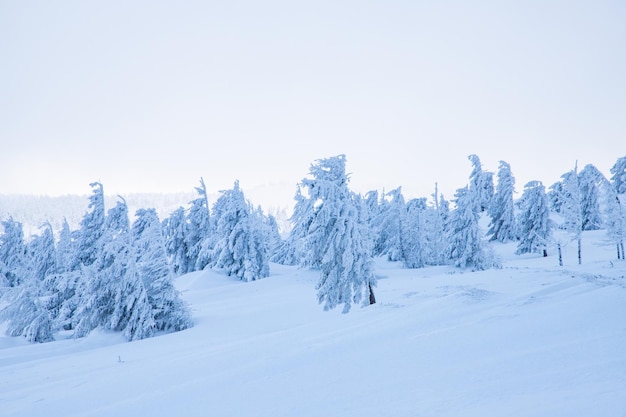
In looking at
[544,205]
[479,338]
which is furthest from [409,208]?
[479,338]

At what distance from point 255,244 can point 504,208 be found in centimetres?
3776

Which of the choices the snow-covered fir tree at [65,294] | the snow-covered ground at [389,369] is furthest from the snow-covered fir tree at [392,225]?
the snow-covered ground at [389,369]

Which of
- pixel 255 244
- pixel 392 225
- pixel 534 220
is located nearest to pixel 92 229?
pixel 255 244

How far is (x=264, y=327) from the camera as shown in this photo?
18688 mm

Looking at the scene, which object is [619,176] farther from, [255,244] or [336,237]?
[336,237]

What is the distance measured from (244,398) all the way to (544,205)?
45.7 m

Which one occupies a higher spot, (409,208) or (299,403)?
(409,208)

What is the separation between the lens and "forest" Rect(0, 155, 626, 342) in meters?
19.0

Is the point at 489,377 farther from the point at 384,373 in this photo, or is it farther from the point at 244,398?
the point at 244,398

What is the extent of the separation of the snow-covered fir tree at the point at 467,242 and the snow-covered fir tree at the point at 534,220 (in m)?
7.74

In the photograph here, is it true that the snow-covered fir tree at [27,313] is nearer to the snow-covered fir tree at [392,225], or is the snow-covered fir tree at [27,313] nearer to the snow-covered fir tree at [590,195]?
the snow-covered fir tree at [392,225]

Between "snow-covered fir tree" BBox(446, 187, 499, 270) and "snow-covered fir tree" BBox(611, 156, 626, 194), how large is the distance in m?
38.8

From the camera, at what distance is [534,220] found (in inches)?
1721

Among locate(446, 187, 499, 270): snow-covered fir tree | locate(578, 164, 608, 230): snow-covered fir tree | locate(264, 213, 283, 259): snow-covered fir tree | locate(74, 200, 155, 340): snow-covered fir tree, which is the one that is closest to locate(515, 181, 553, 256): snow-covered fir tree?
locate(446, 187, 499, 270): snow-covered fir tree
